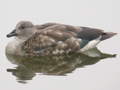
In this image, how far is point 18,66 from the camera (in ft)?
47.1

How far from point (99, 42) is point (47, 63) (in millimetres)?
2656

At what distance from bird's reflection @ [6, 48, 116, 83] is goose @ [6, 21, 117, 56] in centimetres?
25

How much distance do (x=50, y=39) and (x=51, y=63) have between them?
42.8 inches

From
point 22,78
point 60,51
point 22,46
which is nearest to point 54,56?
point 60,51

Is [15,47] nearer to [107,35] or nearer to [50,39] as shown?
[50,39]

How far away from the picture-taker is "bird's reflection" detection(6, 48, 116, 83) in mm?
13703

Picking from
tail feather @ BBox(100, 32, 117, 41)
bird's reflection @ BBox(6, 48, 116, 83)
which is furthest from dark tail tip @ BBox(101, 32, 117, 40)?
bird's reflection @ BBox(6, 48, 116, 83)

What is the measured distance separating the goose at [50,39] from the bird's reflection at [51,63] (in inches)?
10.0

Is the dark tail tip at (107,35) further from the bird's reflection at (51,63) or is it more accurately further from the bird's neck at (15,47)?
the bird's neck at (15,47)

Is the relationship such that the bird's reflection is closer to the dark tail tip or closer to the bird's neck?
the bird's neck

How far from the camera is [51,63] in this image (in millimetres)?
14641

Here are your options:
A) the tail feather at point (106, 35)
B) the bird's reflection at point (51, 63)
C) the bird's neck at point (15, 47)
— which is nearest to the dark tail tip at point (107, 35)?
the tail feather at point (106, 35)

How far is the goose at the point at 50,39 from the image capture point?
15.3 metres

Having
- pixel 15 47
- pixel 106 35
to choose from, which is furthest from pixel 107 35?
pixel 15 47
